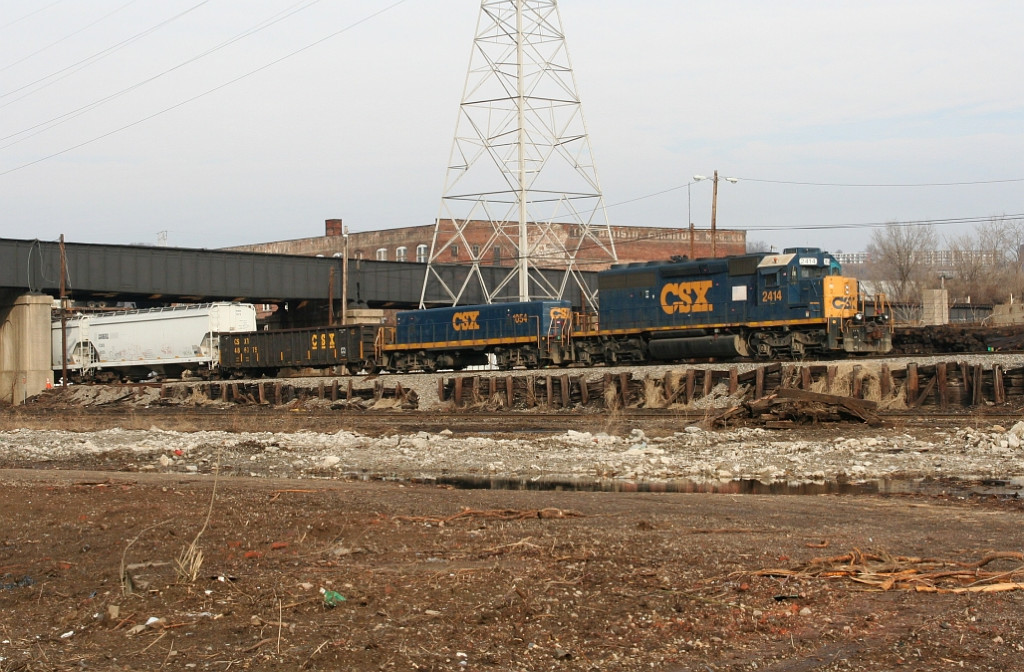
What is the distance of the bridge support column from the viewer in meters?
48.4

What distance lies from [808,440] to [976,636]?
11.9 metres

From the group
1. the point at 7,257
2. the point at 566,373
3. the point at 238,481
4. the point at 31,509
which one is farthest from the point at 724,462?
the point at 7,257

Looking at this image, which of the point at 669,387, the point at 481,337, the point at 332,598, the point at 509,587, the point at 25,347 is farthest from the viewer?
the point at 25,347

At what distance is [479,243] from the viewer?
8519 cm

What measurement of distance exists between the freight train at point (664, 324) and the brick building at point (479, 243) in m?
41.1

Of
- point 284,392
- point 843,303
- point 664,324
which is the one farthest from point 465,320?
point 843,303

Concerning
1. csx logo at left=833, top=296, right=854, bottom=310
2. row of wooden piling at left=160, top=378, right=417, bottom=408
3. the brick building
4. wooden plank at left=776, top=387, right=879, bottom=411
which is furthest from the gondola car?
the brick building

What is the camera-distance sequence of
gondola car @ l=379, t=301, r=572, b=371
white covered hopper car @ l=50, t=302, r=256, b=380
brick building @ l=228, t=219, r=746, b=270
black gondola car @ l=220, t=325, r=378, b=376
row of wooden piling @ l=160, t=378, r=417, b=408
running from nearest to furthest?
row of wooden piling @ l=160, t=378, r=417, b=408
gondola car @ l=379, t=301, r=572, b=371
black gondola car @ l=220, t=325, r=378, b=376
white covered hopper car @ l=50, t=302, r=256, b=380
brick building @ l=228, t=219, r=746, b=270

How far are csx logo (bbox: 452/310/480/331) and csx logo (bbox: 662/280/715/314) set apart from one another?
342 inches

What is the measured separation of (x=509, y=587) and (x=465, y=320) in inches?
1334

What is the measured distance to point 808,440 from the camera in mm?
17031

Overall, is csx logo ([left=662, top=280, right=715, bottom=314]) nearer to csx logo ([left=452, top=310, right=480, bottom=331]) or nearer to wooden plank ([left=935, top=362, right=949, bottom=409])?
csx logo ([left=452, top=310, right=480, bottom=331])

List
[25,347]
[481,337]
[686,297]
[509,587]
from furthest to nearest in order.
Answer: [25,347] → [481,337] → [686,297] → [509,587]

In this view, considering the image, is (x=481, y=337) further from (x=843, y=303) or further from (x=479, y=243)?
(x=479, y=243)
